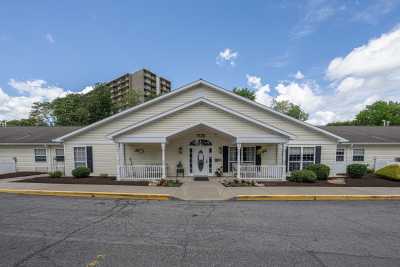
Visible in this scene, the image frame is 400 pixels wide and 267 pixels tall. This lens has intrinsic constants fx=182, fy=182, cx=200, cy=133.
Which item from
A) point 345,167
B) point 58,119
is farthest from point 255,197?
point 58,119

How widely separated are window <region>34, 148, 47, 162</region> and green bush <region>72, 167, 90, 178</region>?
501 cm

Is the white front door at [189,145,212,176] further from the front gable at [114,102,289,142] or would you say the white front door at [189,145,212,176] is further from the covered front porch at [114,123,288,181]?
the front gable at [114,102,289,142]

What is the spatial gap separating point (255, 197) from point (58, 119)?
41.6 m

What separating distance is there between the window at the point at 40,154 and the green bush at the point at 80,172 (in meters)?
5.01

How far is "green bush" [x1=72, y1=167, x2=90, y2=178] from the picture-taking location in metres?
11.5

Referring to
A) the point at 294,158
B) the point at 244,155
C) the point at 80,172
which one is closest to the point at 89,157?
the point at 80,172

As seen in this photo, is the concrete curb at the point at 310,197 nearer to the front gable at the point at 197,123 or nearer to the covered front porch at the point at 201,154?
the front gable at the point at 197,123

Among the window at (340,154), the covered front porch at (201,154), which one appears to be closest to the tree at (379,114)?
the window at (340,154)

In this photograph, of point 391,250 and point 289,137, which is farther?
point 289,137

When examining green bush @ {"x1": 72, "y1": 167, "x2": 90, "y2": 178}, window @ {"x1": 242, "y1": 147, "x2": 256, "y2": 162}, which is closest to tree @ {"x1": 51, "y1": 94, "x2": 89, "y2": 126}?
green bush @ {"x1": 72, "y1": 167, "x2": 90, "y2": 178}

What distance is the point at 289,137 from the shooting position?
10945mm

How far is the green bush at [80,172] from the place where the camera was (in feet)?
37.8

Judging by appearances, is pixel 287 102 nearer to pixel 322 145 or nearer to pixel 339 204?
pixel 322 145

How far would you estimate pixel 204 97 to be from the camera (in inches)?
475
